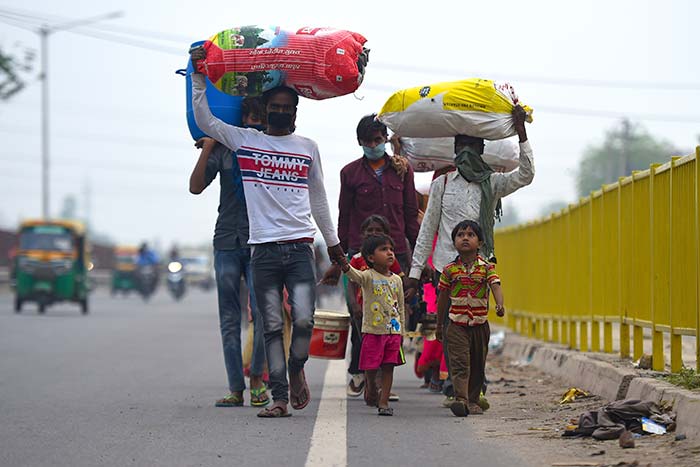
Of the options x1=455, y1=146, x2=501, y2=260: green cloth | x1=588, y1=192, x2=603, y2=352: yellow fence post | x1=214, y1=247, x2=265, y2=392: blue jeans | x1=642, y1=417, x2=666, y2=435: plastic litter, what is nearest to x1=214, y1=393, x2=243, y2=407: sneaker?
x1=214, y1=247, x2=265, y2=392: blue jeans

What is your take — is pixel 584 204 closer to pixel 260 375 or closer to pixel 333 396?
pixel 333 396

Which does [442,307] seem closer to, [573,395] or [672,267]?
[573,395]

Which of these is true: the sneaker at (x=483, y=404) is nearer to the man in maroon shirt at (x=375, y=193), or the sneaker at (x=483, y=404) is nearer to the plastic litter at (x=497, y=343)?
the man in maroon shirt at (x=375, y=193)

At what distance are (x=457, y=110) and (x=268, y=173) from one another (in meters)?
1.48

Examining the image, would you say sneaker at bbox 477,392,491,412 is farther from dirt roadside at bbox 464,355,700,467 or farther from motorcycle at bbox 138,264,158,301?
motorcycle at bbox 138,264,158,301

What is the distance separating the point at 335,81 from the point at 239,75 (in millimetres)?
606

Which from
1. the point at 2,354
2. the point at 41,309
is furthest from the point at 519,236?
the point at 41,309

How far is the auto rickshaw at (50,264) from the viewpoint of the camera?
94.8ft

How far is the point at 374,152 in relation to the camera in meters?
10.0

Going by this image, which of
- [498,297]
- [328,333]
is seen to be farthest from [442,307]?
[328,333]

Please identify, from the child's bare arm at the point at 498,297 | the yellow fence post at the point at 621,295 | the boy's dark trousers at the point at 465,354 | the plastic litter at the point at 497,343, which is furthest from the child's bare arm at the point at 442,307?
the plastic litter at the point at 497,343

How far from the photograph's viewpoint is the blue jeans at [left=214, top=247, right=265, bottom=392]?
30.1ft

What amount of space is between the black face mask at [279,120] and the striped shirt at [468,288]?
1393mm

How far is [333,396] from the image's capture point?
1014 centimetres
